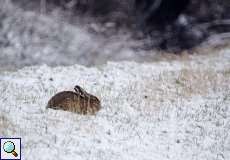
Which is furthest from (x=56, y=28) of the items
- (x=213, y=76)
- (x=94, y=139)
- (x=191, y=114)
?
(x=94, y=139)

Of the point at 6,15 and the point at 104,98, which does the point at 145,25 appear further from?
the point at 104,98

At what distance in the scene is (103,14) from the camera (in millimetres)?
17312

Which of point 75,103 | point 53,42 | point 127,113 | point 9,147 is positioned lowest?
point 9,147

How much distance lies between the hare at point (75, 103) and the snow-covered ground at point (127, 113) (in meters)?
0.18

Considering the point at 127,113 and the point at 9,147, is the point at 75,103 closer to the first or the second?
the point at 127,113

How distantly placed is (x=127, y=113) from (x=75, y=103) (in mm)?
1090

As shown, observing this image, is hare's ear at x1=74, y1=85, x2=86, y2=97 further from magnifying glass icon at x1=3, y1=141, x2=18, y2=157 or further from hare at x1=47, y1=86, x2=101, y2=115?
magnifying glass icon at x1=3, y1=141, x2=18, y2=157

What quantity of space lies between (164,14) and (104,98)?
6753 mm

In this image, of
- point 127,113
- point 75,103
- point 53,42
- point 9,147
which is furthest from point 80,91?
point 53,42

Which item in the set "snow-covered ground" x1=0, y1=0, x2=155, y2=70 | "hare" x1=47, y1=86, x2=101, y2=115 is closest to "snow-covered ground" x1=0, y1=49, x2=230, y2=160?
"hare" x1=47, y1=86, x2=101, y2=115

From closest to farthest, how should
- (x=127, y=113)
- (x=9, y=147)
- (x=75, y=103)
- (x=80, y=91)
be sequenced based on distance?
(x=9, y=147) < (x=75, y=103) < (x=127, y=113) < (x=80, y=91)

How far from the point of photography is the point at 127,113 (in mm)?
10109

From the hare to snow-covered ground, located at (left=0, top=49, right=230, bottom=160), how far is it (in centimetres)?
18

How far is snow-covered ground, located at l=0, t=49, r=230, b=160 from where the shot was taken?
824cm
